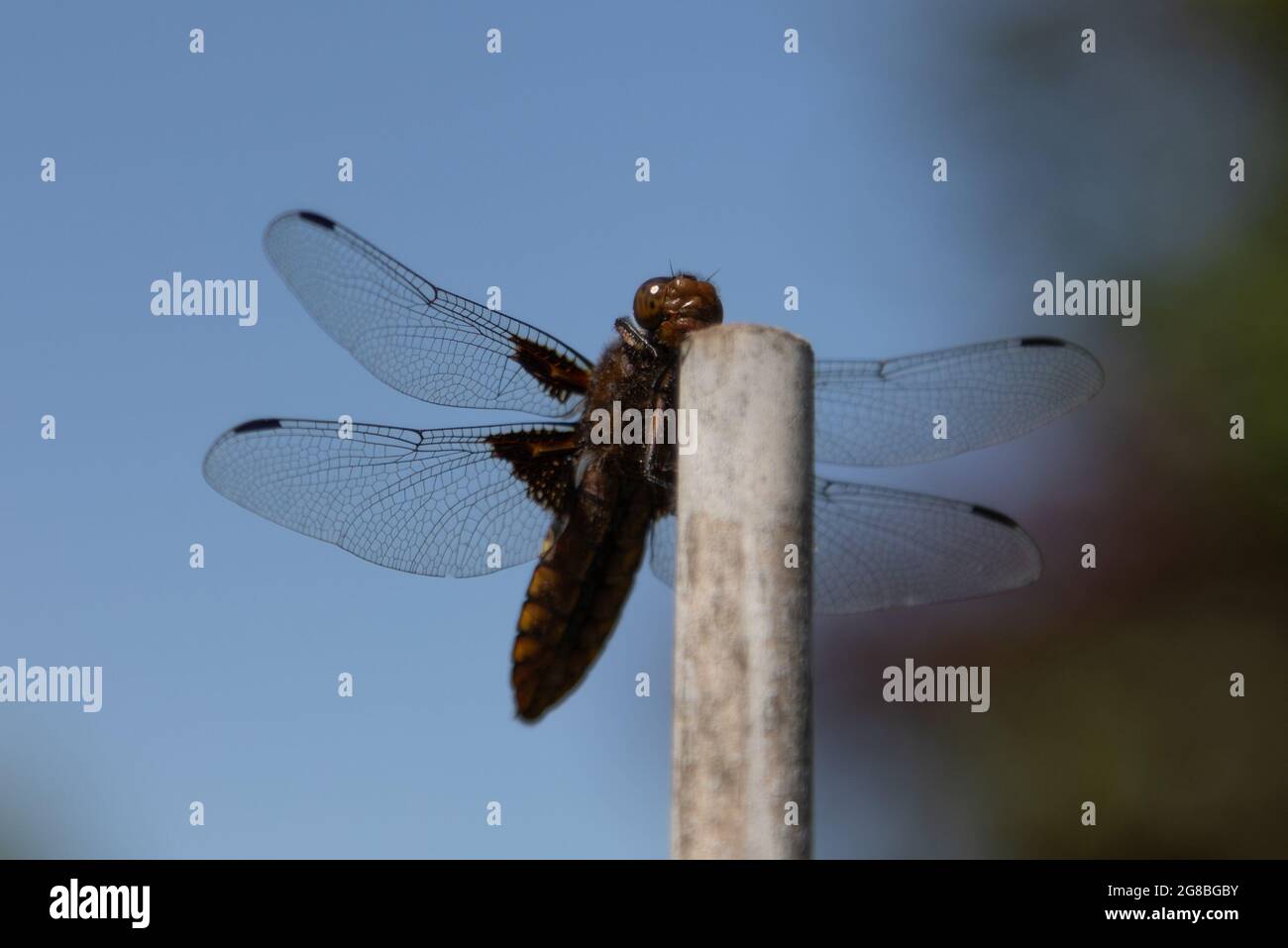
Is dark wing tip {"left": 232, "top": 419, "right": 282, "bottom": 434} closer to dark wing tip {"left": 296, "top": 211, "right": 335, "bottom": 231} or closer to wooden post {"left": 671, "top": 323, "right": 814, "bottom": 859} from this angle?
dark wing tip {"left": 296, "top": 211, "right": 335, "bottom": 231}

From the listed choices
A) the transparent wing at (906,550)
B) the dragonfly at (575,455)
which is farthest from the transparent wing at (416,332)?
the transparent wing at (906,550)

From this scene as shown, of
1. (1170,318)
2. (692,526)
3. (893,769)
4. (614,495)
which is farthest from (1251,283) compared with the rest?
(692,526)

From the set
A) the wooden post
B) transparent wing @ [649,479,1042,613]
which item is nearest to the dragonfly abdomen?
transparent wing @ [649,479,1042,613]

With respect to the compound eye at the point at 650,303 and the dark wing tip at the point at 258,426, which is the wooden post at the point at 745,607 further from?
the dark wing tip at the point at 258,426

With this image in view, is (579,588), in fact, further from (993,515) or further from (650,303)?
(993,515)
